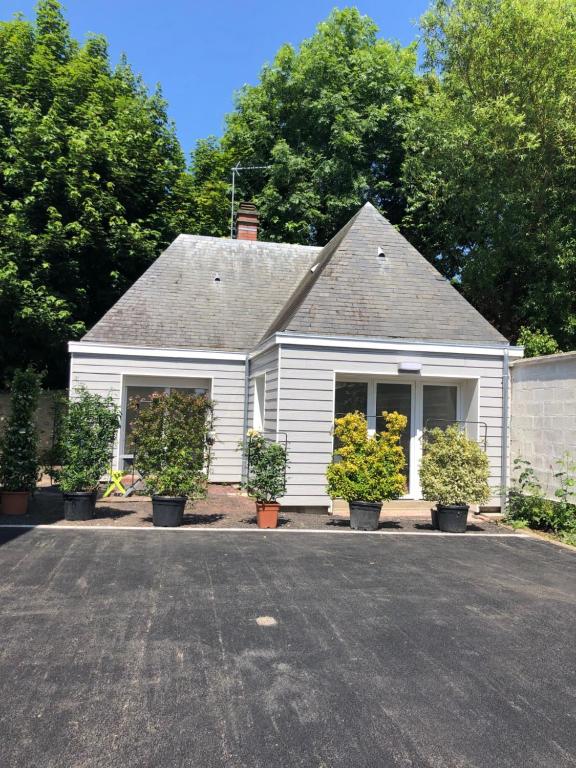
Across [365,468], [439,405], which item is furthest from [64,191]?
[365,468]

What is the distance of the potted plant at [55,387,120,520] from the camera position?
26.8 feet

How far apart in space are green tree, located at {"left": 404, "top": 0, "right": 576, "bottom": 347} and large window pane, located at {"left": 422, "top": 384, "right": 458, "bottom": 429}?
6935 millimetres

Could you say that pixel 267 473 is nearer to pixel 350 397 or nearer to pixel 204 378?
pixel 350 397

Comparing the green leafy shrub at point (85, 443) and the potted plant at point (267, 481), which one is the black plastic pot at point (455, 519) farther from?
the green leafy shrub at point (85, 443)

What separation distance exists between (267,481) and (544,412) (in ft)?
14.8

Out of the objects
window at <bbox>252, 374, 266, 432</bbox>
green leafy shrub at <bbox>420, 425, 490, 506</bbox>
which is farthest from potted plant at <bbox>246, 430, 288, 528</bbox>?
window at <bbox>252, 374, 266, 432</bbox>

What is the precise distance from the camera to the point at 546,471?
350 inches

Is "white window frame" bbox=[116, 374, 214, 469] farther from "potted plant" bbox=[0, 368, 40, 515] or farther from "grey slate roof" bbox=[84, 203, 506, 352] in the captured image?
"potted plant" bbox=[0, 368, 40, 515]

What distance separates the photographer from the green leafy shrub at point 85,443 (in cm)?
825

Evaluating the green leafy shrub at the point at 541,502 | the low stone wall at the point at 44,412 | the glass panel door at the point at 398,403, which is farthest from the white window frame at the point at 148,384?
the green leafy shrub at the point at 541,502

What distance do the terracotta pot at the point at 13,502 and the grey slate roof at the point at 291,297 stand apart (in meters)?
4.21

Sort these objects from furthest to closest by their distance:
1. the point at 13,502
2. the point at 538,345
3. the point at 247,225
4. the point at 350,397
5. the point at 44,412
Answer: the point at 247,225 → the point at 44,412 → the point at 538,345 → the point at 350,397 → the point at 13,502

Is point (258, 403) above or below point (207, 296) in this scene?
below

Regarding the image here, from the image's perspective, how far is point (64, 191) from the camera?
51.7 ft
